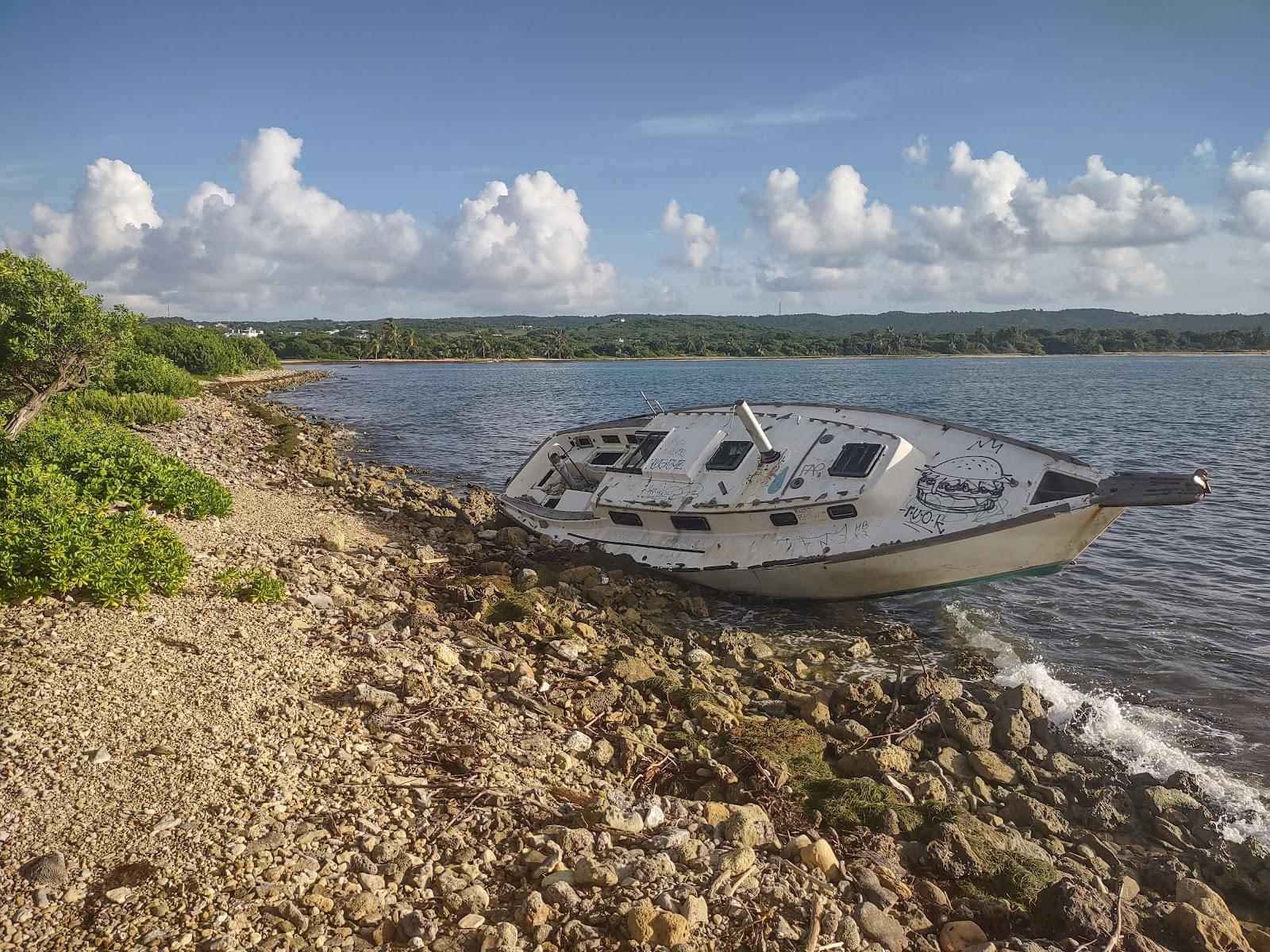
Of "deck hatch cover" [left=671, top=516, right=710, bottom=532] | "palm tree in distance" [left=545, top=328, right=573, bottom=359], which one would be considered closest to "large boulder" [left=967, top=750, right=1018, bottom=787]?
"deck hatch cover" [left=671, top=516, right=710, bottom=532]

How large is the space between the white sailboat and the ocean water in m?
1.36

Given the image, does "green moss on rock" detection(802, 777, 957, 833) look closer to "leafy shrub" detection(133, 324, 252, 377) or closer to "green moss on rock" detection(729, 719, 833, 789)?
"green moss on rock" detection(729, 719, 833, 789)

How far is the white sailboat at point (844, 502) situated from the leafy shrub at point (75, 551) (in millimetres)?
9738

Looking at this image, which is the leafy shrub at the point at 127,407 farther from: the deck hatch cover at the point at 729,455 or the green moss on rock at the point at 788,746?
the green moss on rock at the point at 788,746

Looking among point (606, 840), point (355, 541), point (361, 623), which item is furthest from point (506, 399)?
point (606, 840)

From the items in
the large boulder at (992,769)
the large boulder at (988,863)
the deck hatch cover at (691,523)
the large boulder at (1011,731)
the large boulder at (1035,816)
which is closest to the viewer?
the large boulder at (988,863)

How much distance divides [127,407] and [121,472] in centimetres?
2255

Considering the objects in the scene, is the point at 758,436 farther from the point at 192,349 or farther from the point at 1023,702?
the point at 192,349

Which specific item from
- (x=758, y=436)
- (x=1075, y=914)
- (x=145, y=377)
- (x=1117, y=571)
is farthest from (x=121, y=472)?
(x=145, y=377)

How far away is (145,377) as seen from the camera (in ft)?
139

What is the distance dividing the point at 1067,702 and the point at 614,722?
7.73 metres

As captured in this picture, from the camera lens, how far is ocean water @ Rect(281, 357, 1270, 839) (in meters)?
11.9

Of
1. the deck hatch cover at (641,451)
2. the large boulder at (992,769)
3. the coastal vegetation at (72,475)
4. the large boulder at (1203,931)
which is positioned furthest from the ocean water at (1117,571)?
the coastal vegetation at (72,475)

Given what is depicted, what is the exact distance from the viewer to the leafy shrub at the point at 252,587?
35.2 ft
